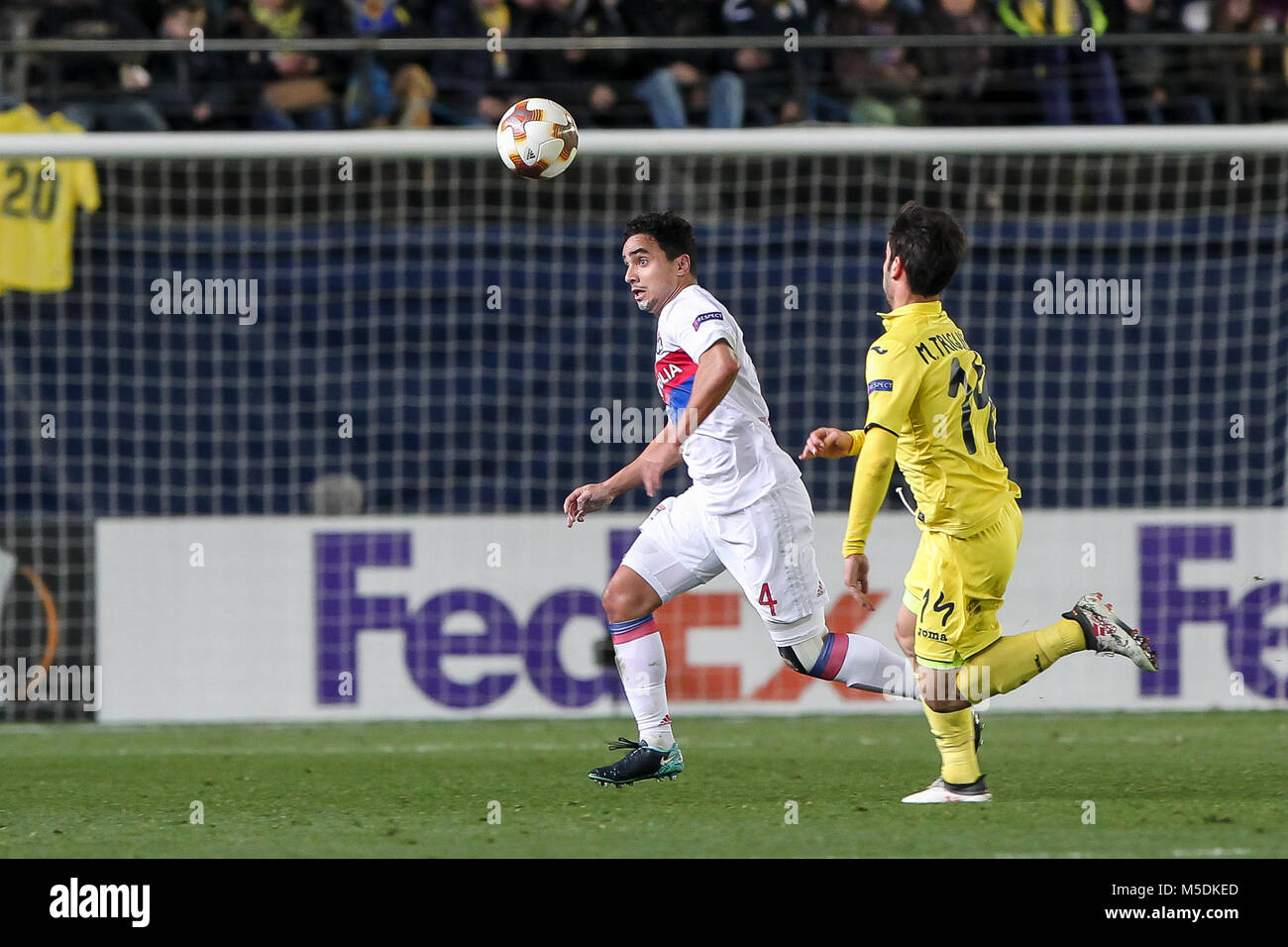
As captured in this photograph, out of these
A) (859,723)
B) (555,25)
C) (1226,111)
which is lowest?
(859,723)

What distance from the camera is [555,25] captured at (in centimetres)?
1093

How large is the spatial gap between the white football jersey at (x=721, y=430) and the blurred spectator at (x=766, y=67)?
4905 mm

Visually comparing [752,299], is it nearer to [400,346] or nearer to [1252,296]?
[400,346]

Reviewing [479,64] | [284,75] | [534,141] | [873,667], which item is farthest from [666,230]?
[284,75]

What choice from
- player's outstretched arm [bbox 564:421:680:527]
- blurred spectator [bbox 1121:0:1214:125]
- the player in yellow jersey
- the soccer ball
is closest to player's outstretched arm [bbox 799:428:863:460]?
the player in yellow jersey

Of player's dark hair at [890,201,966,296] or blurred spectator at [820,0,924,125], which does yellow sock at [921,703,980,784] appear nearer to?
player's dark hair at [890,201,966,296]

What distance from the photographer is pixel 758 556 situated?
562cm

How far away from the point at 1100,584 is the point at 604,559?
2.46 m

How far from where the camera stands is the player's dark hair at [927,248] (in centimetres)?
524

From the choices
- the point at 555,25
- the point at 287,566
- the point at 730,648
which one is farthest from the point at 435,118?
the point at 730,648

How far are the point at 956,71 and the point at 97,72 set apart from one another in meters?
5.30

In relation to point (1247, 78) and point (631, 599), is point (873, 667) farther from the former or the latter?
point (1247, 78)

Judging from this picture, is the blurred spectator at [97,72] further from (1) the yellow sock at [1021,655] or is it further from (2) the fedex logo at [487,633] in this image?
(1) the yellow sock at [1021,655]

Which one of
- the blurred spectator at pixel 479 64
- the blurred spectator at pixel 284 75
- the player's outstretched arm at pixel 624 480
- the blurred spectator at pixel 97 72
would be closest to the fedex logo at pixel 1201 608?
the player's outstretched arm at pixel 624 480
